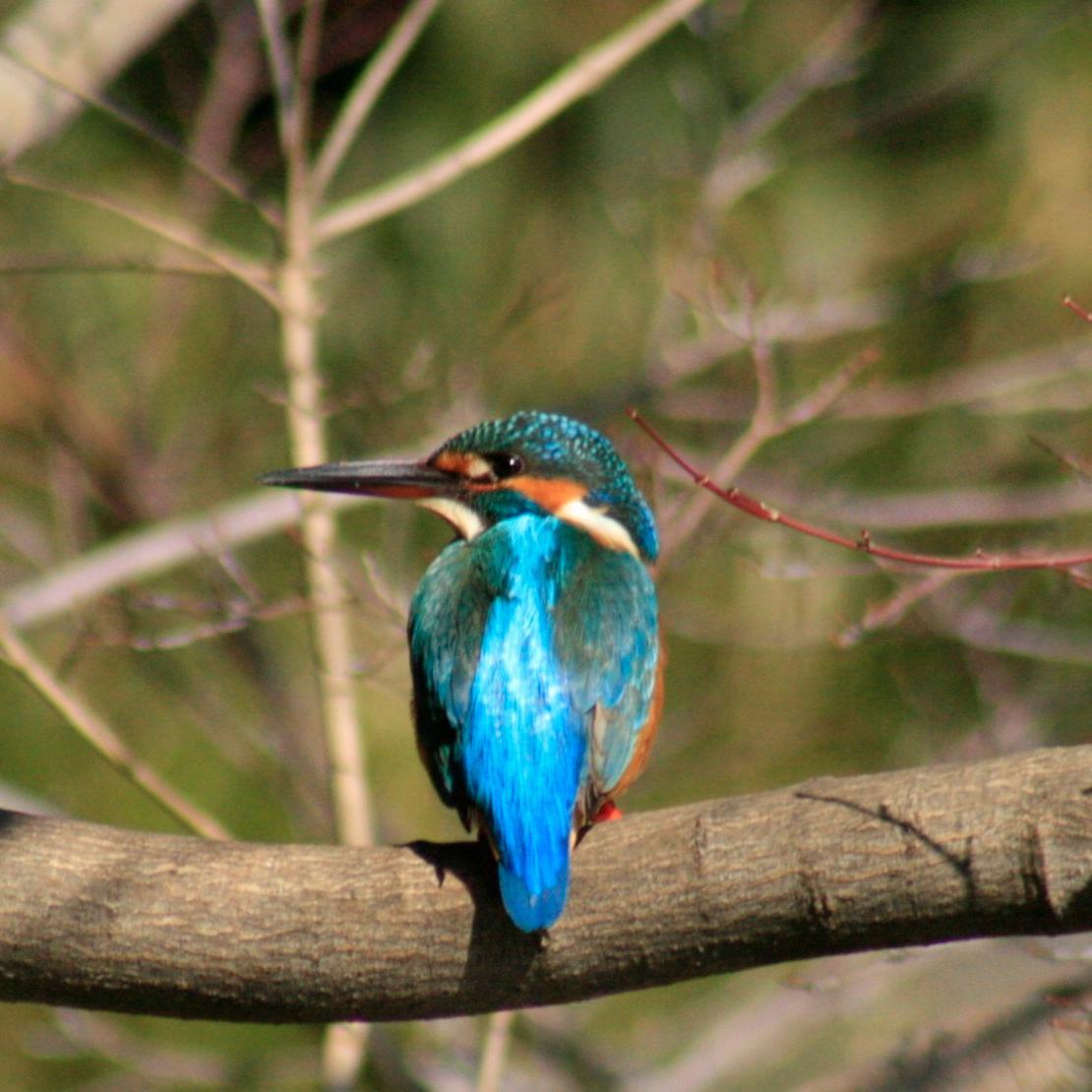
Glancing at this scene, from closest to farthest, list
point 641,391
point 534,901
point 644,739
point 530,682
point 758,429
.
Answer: point 534,901, point 530,682, point 644,739, point 758,429, point 641,391

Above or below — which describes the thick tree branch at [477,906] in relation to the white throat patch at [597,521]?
below

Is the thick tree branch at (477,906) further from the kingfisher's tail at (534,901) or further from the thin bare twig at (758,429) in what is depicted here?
the thin bare twig at (758,429)

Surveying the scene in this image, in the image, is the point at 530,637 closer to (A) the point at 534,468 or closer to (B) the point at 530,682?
(B) the point at 530,682

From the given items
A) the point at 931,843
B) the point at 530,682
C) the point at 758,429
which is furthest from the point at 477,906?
the point at 758,429

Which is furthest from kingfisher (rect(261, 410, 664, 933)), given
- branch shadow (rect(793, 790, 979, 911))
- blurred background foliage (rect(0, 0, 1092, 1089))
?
blurred background foliage (rect(0, 0, 1092, 1089))

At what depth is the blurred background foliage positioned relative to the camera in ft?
13.9

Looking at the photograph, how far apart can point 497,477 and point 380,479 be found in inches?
8.5

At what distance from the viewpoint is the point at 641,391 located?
4203mm

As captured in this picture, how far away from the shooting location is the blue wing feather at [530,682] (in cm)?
233

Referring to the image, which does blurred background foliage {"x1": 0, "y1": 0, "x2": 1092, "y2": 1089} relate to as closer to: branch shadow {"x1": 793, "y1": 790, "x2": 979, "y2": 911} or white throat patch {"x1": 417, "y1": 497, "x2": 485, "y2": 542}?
white throat patch {"x1": 417, "y1": 497, "x2": 485, "y2": 542}

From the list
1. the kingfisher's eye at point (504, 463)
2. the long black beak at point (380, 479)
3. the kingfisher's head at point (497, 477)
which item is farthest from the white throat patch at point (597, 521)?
the long black beak at point (380, 479)

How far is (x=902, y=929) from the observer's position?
6.87ft

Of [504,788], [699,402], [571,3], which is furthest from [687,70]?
[504,788]

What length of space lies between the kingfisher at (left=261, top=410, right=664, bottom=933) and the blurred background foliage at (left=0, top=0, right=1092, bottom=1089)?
0.60 metres
